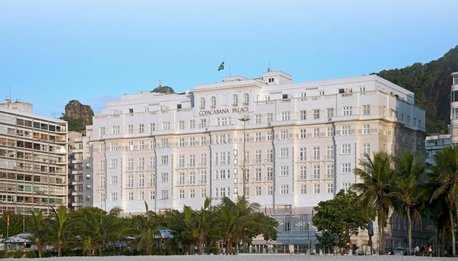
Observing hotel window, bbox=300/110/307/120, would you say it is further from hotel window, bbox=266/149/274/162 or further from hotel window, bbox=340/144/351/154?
hotel window, bbox=340/144/351/154

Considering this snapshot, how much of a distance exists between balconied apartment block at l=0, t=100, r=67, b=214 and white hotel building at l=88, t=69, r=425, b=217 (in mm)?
19095

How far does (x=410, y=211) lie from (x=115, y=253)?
3249 centimetres

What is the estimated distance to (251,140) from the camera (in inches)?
5310

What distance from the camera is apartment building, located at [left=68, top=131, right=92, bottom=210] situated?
180 m

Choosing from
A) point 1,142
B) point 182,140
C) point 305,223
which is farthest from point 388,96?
point 1,142

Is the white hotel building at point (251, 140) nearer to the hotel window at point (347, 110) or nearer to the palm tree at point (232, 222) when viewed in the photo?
the hotel window at point (347, 110)

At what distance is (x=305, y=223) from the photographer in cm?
12675

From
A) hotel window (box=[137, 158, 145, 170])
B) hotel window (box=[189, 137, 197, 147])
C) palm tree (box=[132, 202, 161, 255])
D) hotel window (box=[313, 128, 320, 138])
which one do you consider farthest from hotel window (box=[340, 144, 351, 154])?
palm tree (box=[132, 202, 161, 255])

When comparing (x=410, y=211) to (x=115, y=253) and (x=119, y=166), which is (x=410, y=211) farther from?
(x=119, y=166)

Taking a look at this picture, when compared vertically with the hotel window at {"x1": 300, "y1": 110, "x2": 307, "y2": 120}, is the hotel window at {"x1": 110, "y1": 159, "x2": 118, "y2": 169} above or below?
below

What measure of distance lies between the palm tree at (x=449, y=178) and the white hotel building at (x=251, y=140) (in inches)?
1714

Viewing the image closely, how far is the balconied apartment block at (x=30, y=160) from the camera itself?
159 meters

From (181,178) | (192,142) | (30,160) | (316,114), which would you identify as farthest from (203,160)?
(30,160)

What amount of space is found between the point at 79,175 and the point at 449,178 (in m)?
116
